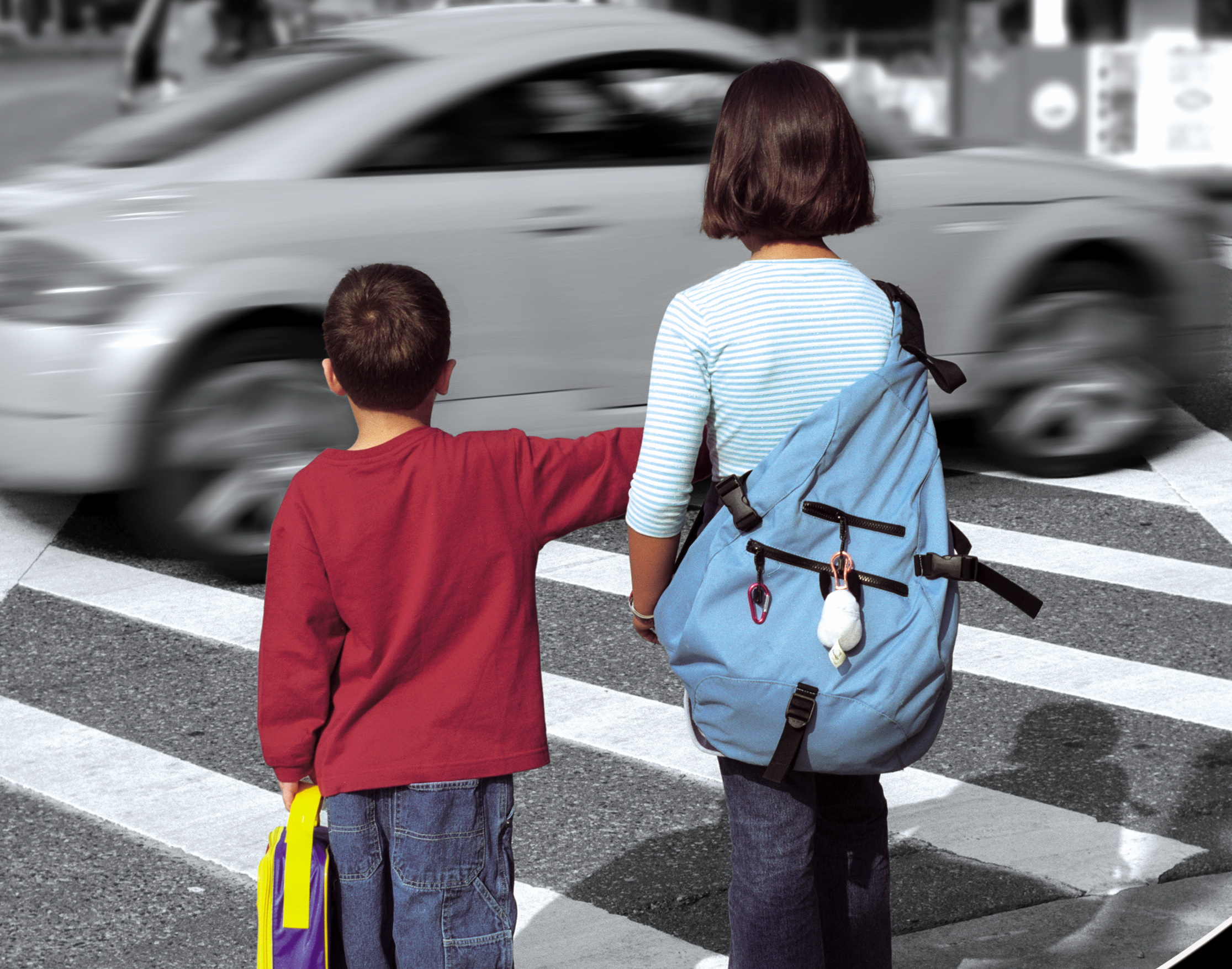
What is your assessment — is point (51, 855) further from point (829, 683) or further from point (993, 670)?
point (993, 670)

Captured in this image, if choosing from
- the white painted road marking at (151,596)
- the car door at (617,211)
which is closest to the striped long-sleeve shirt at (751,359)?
the white painted road marking at (151,596)

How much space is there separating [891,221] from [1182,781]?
3.18 metres

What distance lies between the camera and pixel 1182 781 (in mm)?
4395

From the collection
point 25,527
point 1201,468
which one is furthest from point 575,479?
point 1201,468

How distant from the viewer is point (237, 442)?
6238mm

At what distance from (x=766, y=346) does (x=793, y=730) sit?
553 millimetres

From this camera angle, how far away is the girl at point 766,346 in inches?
101

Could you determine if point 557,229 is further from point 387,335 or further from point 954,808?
point 387,335

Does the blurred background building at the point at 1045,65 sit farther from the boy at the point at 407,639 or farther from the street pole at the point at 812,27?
the boy at the point at 407,639

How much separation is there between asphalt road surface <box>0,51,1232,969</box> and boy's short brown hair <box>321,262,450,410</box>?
1.43 m

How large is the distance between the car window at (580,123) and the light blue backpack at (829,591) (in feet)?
13.7

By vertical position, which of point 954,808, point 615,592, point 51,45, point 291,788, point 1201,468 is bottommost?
point 1201,468

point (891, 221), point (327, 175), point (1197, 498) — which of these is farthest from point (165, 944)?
point (1197, 498)

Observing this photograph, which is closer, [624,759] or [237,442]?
[624,759]
